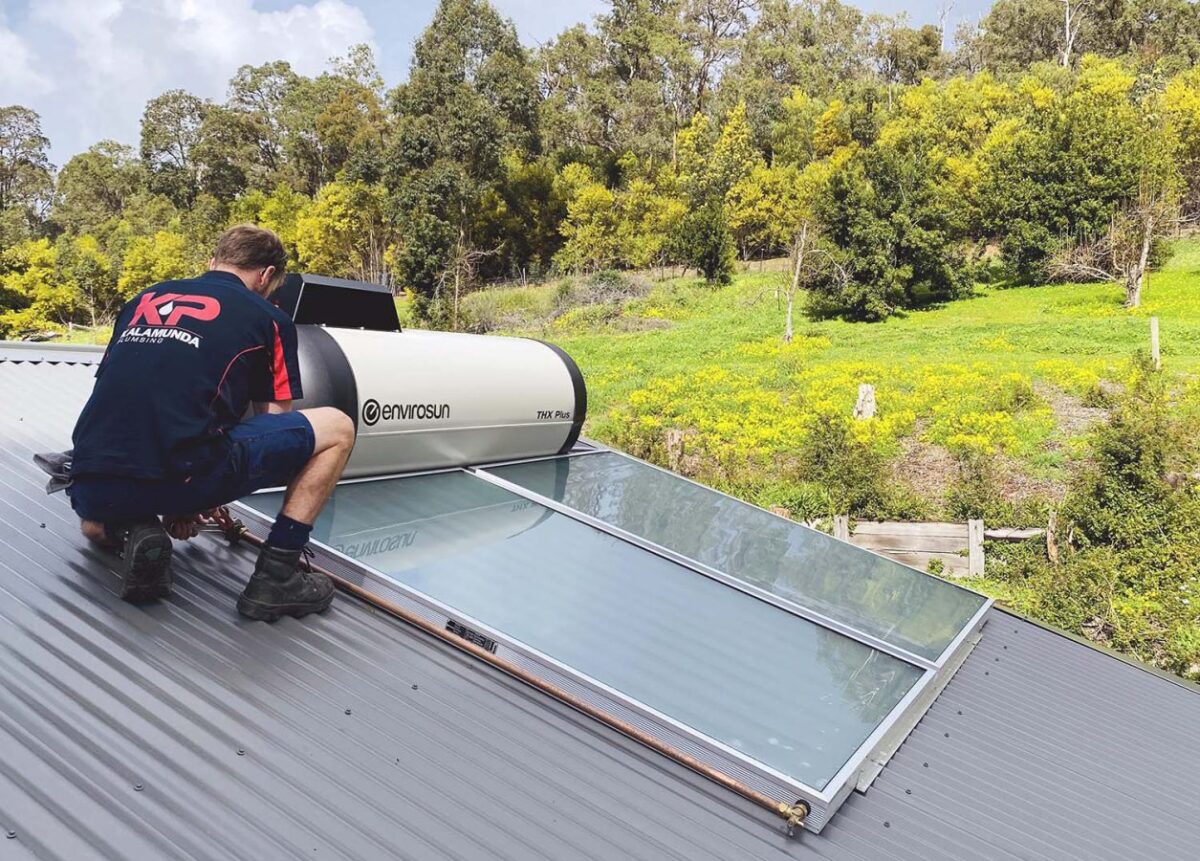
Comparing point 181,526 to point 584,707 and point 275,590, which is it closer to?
point 275,590

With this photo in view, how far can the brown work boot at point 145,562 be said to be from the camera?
274cm

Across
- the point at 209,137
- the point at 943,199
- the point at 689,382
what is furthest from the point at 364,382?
the point at 209,137

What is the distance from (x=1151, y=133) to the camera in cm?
3084

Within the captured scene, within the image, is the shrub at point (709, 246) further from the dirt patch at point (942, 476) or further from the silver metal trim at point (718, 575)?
the silver metal trim at point (718, 575)

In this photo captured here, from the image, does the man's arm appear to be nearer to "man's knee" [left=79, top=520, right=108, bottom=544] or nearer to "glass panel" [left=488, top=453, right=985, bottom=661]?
"man's knee" [left=79, top=520, right=108, bottom=544]

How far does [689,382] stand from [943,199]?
56.1 feet

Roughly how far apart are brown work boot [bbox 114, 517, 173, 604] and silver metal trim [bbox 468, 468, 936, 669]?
73.5 inches

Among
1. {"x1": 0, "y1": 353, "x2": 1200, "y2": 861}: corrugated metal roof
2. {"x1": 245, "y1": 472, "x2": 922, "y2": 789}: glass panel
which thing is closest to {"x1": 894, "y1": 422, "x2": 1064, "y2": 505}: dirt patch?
{"x1": 0, "y1": 353, "x2": 1200, "y2": 861}: corrugated metal roof

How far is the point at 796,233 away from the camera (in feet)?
103

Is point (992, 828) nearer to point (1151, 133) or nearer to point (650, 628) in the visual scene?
point (650, 628)

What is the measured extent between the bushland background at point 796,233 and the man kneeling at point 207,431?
799 cm

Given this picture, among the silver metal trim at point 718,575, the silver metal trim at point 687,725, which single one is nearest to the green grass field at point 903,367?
the silver metal trim at point 718,575

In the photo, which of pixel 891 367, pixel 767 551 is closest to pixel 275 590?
pixel 767 551

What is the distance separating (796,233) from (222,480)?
30.6 metres
